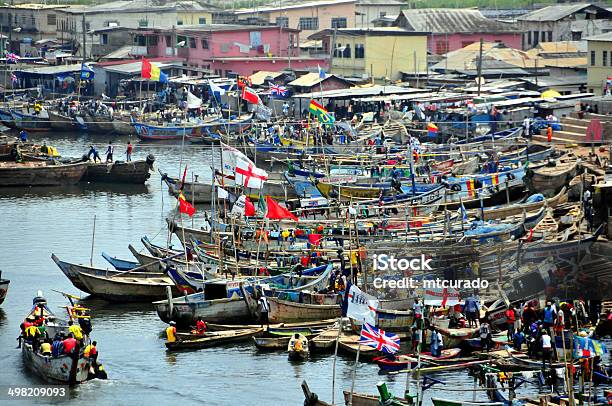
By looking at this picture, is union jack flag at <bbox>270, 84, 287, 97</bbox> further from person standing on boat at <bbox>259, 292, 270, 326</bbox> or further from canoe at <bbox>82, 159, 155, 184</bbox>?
person standing on boat at <bbox>259, 292, 270, 326</bbox>

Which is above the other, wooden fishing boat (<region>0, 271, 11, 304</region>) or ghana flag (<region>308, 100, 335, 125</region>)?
ghana flag (<region>308, 100, 335, 125</region>)

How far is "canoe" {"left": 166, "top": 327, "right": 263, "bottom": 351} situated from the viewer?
28.7 meters

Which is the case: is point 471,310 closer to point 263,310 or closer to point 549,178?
point 263,310

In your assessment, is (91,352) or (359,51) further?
(359,51)

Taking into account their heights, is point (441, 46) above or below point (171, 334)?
above

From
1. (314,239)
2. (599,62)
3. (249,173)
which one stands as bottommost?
(314,239)

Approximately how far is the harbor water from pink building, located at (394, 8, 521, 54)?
28.9 meters

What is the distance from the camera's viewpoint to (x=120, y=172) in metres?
50.8

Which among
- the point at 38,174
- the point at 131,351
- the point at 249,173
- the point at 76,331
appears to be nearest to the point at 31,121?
the point at 38,174

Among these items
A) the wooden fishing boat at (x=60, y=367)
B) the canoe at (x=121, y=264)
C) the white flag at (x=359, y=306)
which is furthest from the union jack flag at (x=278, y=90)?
the white flag at (x=359, y=306)

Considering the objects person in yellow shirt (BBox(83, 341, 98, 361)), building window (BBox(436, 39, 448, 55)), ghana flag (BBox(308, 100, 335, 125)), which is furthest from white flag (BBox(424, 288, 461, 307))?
building window (BBox(436, 39, 448, 55))

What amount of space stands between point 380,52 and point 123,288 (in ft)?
120

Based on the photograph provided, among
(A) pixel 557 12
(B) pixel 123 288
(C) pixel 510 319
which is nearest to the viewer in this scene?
(C) pixel 510 319

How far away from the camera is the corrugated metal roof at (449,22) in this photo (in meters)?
71.2
